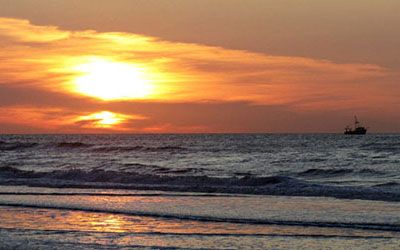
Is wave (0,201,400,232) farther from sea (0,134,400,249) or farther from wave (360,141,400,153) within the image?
wave (360,141,400,153)

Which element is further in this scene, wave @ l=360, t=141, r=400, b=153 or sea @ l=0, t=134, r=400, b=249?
wave @ l=360, t=141, r=400, b=153

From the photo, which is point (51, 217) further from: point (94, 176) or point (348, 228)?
point (94, 176)

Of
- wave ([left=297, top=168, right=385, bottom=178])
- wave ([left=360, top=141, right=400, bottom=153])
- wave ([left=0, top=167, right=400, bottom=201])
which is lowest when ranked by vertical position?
wave ([left=297, top=168, right=385, bottom=178])

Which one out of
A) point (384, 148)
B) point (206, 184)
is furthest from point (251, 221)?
point (384, 148)

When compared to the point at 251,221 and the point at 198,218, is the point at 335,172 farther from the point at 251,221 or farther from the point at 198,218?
the point at 251,221

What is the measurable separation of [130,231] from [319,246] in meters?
4.81

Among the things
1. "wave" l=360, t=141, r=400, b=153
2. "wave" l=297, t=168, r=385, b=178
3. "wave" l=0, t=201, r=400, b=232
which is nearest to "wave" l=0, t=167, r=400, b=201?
"wave" l=297, t=168, r=385, b=178

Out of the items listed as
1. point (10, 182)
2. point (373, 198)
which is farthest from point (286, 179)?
point (10, 182)

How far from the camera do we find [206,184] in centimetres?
3441

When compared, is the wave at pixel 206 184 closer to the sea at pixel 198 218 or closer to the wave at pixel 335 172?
the sea at pixel 198 218

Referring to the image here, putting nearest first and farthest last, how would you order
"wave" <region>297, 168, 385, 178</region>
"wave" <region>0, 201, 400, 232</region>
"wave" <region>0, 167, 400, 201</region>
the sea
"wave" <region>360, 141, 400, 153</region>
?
1. the sea
2. "wave" <region>0, 201, 400, 232</region>
3. "wave" <region>0, 167, 400, 201</region>
4. "wave" <region>297, 168, 385, 178</region>
5. "wave" <region>360, 141, 400, 153</region>

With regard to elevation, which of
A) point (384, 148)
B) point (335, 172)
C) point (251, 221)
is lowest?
point (335, 172)

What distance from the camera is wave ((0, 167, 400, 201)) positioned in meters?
26.6

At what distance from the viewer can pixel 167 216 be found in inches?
747
